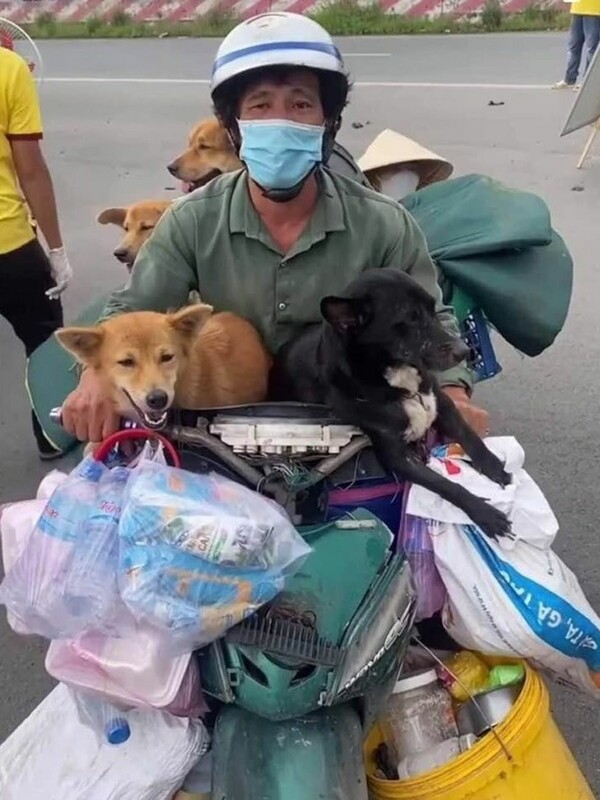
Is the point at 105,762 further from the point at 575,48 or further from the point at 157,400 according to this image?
the point at 575,48

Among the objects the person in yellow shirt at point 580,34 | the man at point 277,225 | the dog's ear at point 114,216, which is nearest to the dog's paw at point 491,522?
the man at point 277,225

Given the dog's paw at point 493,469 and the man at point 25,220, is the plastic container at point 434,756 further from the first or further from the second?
the man at point 25,220

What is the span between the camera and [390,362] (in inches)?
98.5

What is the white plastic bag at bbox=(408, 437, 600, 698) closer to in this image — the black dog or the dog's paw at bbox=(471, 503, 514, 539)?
the dog's paw at bbox=(471, 503, 514, 539)

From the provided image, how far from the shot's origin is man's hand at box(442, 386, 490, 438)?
257cm

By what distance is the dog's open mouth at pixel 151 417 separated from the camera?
7.55ft

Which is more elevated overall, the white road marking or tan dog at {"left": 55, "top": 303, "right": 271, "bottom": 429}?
tan dog at {"left": 55, "top": 303, "right": 271, "bottom": 429}

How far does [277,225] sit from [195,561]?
1132 millimetres

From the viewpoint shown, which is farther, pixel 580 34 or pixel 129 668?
pixel 580 34

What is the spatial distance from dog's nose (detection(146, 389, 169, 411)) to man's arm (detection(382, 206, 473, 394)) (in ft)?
2.21

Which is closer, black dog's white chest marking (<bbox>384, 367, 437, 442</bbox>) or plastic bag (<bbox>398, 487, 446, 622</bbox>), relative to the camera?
plastic bag (<bbox>398, 487, 446, 622</bbox>)

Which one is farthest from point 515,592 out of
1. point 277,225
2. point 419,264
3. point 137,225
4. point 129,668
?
point 137,225

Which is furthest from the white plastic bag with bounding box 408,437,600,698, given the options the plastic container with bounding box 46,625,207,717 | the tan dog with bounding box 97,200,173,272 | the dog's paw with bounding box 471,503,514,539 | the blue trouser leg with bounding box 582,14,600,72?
the blue trouser leg with bounding box 582,14,600,72

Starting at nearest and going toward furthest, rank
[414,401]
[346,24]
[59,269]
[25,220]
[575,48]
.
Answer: [414,401] → [25,220] → [59,269] → [575,48] → [346,24]
